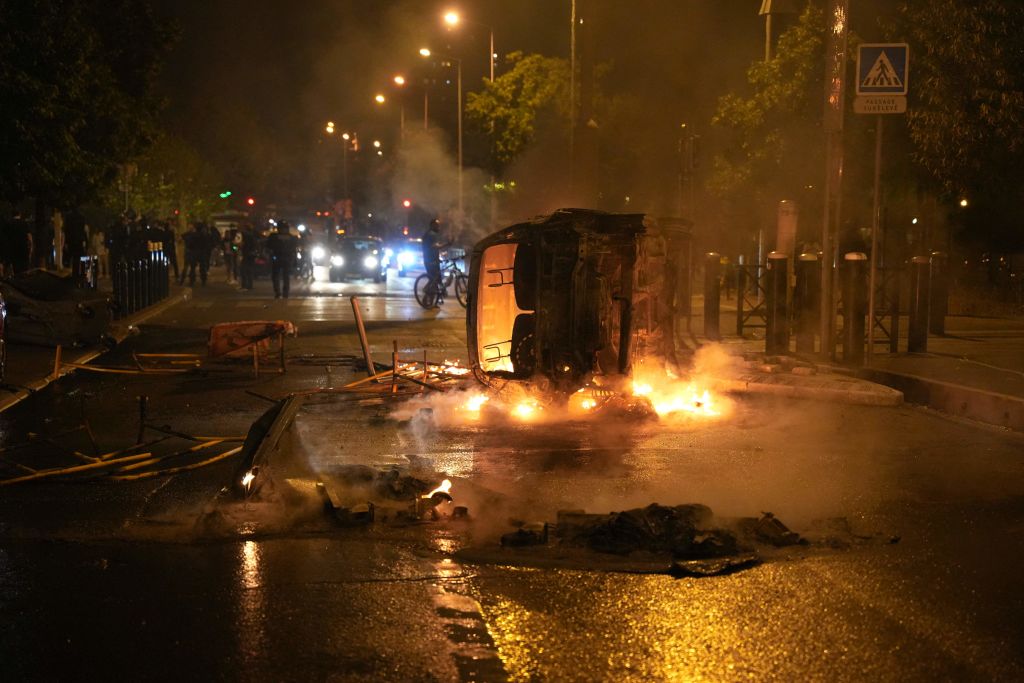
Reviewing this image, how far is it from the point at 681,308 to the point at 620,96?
2112 centimetres

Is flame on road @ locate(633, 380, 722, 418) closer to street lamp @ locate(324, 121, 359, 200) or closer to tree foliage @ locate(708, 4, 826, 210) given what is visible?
tree foliage @ locate(708, 4, 826, 210)

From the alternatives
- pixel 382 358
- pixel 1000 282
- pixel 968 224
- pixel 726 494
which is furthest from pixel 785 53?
pixel 726 494

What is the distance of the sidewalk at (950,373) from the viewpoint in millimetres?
10727

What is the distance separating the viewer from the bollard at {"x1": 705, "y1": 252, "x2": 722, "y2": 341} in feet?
58.1

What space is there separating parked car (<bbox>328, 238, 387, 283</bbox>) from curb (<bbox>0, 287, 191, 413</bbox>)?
802cm

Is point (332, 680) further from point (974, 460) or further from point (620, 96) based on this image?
point (620, 96)

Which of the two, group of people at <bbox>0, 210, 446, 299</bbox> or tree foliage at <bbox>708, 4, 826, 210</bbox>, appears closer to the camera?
group of people at <bbox>0, 210, 446, 299</bbox>

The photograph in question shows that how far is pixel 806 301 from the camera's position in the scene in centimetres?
1489

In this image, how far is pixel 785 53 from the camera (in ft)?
82.2

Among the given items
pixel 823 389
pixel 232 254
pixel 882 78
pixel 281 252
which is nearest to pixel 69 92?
pixel 281 252

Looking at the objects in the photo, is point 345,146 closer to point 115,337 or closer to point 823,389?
point 115,337

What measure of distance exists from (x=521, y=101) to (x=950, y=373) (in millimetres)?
31502

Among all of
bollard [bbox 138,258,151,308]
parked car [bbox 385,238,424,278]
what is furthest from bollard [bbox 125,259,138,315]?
parked car [bbox 385,238,424,278]

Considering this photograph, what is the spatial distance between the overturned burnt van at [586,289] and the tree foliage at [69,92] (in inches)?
334
